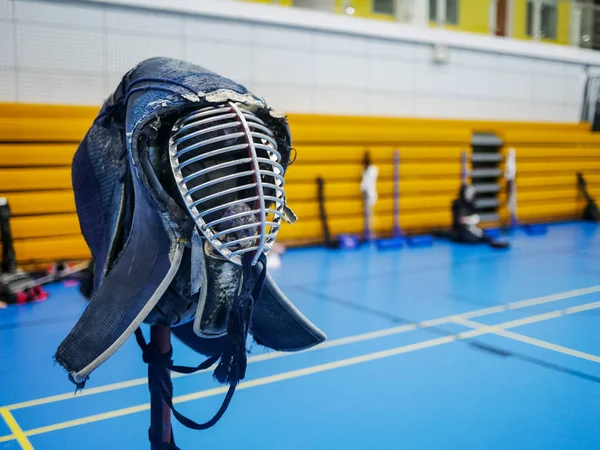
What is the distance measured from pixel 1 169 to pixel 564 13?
10.4 metres

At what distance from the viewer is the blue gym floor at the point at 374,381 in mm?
2389

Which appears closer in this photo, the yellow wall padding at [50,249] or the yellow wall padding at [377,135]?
the yellow wall padding at [50,249]

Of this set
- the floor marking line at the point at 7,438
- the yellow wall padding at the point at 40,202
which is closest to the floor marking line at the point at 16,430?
the floor marking line at the point at 7,438

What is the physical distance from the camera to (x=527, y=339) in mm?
3699

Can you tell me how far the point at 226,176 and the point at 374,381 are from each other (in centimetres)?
226

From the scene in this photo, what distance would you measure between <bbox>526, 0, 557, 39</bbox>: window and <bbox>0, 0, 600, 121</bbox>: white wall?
0.39 m

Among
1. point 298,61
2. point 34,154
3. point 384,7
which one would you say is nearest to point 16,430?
point 34,154

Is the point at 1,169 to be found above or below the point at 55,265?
above

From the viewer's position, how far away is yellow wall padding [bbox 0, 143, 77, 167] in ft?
18.0

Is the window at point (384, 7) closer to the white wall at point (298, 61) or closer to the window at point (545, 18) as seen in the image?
the white wall at point (298, 61)

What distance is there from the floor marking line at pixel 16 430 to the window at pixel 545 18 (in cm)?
1046

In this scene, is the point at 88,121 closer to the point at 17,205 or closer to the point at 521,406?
the point at 17,205

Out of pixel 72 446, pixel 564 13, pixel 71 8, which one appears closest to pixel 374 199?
pixel 71 8

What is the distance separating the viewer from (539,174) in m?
9.79
